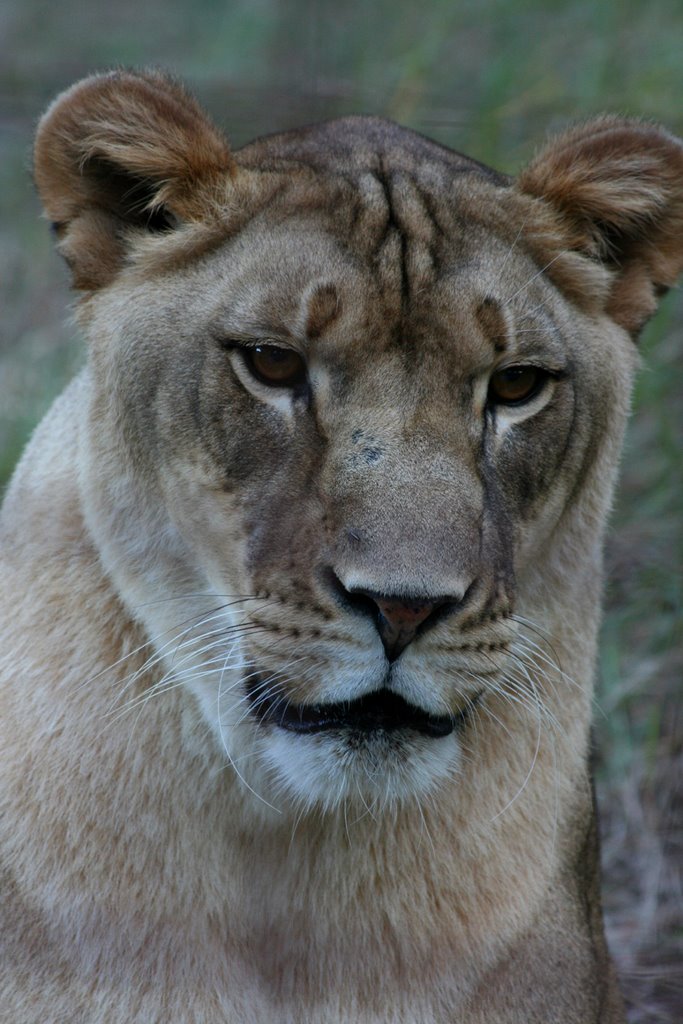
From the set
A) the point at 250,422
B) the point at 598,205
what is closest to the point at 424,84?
the point at 598,205

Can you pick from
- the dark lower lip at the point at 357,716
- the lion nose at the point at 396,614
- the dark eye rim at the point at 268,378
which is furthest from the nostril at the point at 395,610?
the dark eye rim at the point at 268,378

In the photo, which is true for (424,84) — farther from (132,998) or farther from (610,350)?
(132,998)

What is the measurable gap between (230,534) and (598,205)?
874 mm

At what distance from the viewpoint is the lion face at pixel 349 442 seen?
1947mm

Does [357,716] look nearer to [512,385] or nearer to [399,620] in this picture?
[399,620]

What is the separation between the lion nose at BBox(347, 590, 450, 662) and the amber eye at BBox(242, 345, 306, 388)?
1.27ft

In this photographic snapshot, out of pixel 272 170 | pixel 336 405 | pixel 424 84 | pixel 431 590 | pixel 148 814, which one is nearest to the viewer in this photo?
pixel 431 590

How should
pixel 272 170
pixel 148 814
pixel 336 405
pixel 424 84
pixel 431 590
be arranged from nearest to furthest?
1. pixel 431 590
2. pixel 336 405
3. pixel 148 814
4. pixel 272 170
5. pixel 424 84

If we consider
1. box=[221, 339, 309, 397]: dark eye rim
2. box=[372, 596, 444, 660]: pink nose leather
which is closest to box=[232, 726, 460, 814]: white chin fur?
box=[372, 596, 444, 660]: pink nose leather

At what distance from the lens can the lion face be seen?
6.39 ft

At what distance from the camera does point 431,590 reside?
6.05 feet

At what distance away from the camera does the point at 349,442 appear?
2029 millimetres

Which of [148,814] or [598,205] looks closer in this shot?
[148,814]

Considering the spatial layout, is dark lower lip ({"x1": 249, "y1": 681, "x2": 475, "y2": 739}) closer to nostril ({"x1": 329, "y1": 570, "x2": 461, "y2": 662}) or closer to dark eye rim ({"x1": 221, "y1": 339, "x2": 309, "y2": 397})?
nostril ({"x1": 329, "y1": 570, "x2": 461, "y2": 662})
